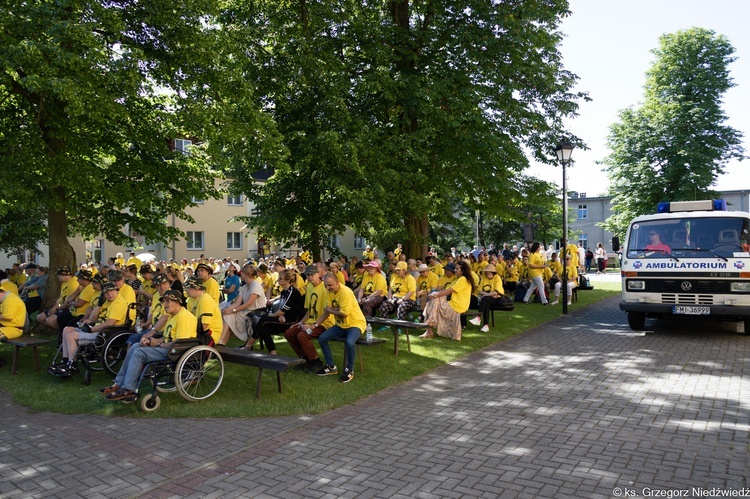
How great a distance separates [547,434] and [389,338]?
6.54 m

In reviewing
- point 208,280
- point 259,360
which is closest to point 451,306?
point 208,280

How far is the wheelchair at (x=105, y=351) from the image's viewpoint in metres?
8.81

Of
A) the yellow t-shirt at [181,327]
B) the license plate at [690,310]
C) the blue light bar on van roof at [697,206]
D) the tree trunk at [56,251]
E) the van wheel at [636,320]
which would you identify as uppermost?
the blue light bar on van roof at [697,206]

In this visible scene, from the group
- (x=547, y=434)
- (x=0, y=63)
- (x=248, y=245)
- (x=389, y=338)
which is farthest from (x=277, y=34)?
(x=248, y=245)

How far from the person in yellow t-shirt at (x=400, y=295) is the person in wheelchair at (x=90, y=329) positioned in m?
5.80

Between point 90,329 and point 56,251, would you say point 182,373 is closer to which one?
point 90,329

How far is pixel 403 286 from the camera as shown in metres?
13.6

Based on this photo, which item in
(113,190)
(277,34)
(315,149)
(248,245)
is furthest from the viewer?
(248,245)

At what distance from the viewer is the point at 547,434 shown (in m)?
5.92

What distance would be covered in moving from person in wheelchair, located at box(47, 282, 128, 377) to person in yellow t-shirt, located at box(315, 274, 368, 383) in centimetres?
328

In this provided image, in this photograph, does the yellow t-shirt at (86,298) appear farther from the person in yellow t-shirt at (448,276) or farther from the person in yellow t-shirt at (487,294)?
the person in yellow t-shirt at (487,294)

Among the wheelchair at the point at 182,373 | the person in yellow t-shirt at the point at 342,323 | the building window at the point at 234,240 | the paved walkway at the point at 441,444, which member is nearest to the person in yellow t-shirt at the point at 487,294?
the paved walkway at the point at 441,444

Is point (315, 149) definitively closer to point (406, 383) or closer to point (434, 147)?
point (434, 147)

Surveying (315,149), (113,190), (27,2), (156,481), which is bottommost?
(156,481)
